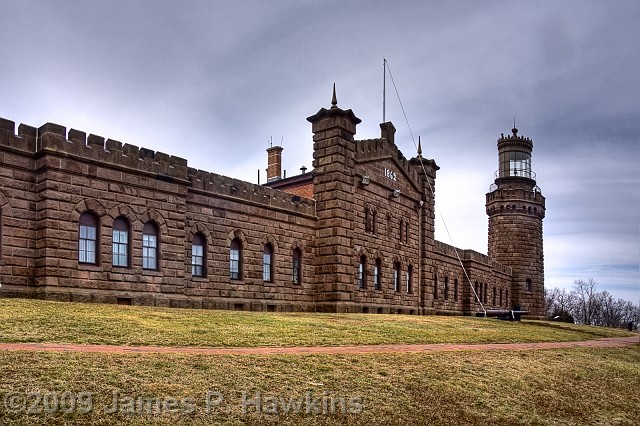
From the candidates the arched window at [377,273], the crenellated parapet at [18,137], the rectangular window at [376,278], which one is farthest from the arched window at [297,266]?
the crenellated parapet at [18,137]

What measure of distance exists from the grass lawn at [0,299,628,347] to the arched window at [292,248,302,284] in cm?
874

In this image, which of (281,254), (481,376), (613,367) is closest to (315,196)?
(281,254)

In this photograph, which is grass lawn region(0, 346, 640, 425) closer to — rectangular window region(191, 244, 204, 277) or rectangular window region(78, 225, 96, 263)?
rectangular window region(78, 225, 96, 263)

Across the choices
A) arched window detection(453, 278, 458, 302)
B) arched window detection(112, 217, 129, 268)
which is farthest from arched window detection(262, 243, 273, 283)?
arched window detection(453, 278, 458, 302)

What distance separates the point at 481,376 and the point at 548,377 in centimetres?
211

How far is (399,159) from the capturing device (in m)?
38.1

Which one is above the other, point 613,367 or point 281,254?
point 281,254

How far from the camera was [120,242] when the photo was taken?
2214 centimetres

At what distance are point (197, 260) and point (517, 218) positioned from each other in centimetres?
4095

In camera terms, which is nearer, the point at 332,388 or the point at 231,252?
the point at 332,388

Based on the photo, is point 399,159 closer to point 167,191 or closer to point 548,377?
point 167,191

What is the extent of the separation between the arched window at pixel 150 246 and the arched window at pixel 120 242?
65 cm

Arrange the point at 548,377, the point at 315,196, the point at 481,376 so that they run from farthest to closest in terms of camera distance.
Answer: the point at 315,196, the point at 548,377, the point at 481,376

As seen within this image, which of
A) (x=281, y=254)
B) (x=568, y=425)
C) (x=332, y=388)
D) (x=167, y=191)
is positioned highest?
(x=167, y=191)
